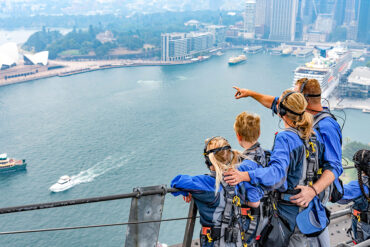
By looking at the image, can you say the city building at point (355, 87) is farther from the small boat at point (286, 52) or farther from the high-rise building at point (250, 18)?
the high-rise building at point (250, 18)

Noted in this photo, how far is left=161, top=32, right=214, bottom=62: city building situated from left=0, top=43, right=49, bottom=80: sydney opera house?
693 centimetres

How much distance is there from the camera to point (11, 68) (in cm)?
2052

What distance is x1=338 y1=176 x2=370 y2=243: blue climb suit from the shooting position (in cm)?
95

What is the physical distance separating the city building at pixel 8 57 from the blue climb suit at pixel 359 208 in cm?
2187

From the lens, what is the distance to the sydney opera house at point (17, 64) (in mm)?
20266

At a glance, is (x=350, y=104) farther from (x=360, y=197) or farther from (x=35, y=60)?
(x=360, y=197)

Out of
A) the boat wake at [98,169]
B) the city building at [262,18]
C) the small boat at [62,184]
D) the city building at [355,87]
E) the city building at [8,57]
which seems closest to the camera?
the small boat at [62,184]

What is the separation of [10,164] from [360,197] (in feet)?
33.2

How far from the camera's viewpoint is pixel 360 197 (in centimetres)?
96

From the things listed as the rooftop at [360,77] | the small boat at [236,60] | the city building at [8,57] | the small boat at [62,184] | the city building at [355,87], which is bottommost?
the small boat at [62,184]

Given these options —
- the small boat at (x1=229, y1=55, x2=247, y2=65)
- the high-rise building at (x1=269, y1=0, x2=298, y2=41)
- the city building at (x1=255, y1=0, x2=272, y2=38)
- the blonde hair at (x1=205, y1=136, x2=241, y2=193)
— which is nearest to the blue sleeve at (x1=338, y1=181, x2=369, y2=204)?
the blonde hair at (x1=205, y1=136, x2=241, y2=193)

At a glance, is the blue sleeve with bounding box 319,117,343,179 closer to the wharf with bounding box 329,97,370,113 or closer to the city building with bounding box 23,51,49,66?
the wharf with bounding box 329,97,370,113

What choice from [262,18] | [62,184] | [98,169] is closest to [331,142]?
[62,184]

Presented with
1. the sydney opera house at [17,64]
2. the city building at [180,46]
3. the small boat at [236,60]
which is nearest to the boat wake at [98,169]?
the sydney opera house at [17,64]
